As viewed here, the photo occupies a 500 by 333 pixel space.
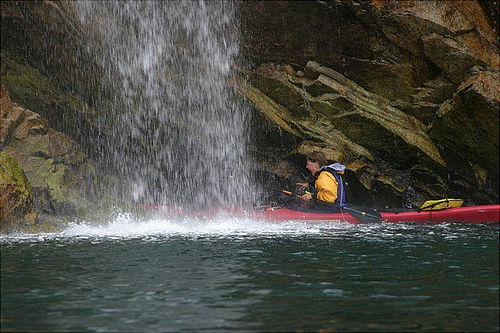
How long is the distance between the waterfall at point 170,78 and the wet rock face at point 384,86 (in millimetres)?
1045

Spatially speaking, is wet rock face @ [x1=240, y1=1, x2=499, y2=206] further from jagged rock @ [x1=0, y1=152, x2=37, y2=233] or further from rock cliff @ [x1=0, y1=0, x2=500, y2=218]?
jagged rock @ [x1=0, y1=152, x2=37, y2=233]

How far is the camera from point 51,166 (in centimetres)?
2117

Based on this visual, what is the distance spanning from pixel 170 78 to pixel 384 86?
7341 millimetres

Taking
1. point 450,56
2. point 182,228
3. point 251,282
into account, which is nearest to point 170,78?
point 182,228

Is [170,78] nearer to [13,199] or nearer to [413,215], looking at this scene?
[13,199]

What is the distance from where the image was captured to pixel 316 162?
62.6 feet

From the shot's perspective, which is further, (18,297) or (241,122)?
(241,122)

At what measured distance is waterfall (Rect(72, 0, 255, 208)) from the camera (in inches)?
808


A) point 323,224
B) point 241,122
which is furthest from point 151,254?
point 241,122

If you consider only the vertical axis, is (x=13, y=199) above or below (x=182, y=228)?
above

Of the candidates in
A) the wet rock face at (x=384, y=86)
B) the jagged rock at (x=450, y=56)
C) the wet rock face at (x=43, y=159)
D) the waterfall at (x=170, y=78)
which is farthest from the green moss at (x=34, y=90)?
the jagged rock at (x=450, y=56)

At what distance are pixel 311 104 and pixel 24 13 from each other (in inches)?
386

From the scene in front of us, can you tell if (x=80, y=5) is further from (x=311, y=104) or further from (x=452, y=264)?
(x=452, y=264)

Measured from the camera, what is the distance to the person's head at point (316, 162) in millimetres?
18844
